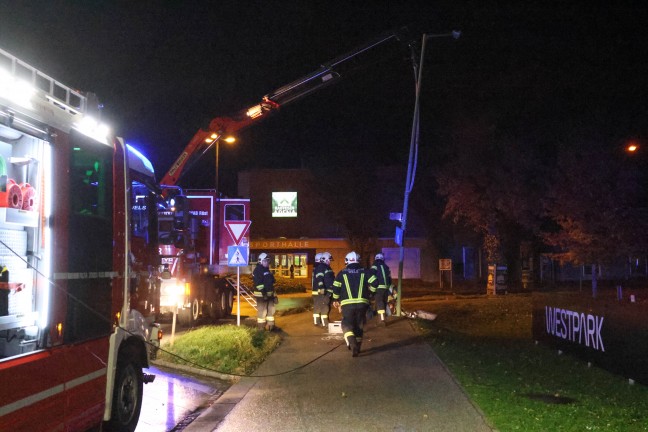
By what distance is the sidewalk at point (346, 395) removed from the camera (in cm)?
665

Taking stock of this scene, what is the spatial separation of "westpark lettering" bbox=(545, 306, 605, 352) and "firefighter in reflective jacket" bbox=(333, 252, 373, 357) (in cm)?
309

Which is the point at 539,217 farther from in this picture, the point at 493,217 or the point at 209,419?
the point at 209,419

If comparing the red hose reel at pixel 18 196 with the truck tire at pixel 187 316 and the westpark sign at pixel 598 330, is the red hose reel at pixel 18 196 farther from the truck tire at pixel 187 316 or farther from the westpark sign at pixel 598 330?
the truck tire at pixel 187 316

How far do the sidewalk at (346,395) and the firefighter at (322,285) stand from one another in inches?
92.7

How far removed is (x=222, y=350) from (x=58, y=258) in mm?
6077

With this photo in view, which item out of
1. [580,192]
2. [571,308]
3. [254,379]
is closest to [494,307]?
[580,192]

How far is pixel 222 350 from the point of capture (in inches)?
412

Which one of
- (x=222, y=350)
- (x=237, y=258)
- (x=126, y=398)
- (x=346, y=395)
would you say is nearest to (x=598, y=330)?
(x=346, y=395)

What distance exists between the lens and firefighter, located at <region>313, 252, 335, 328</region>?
555 inches

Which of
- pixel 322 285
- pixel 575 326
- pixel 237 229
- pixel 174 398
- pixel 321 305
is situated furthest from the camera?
→ pixel 321 305

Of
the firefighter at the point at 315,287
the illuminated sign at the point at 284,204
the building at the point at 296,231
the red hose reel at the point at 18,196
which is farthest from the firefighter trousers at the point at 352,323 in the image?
the illuminated sign at the point at 284,204

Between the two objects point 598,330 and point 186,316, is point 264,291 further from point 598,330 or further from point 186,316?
point 598,330

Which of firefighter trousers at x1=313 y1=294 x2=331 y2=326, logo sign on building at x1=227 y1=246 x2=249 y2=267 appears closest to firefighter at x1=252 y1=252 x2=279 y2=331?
logo sign on building at x1=227 y1=246 x2=249 y2=267

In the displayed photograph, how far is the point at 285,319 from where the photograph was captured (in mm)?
17406
